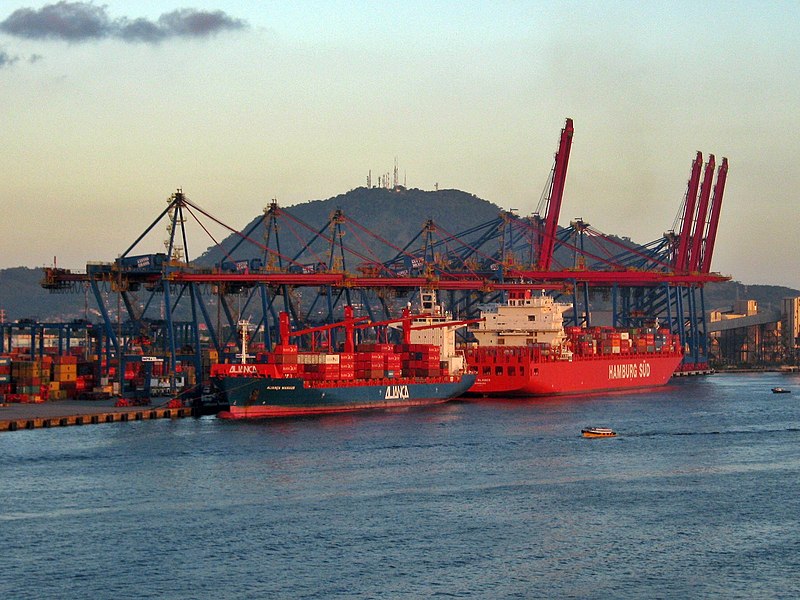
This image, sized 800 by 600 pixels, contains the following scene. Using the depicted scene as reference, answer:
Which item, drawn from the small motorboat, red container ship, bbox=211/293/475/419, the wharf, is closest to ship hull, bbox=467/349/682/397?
red container ship, bbox=211/293/475/419

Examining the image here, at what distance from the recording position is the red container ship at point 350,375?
259 ft

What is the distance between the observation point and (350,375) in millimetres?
85312

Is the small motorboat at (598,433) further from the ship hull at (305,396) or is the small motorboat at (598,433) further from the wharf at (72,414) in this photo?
the wharf at (72,414)

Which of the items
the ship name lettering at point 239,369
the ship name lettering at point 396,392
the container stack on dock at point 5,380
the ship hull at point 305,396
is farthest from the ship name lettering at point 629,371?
the container stack on dock at point 5,380

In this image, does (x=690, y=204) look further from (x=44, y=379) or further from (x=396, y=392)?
(x=44, y=379)

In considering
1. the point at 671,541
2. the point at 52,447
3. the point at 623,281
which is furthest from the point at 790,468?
the point at 623,281

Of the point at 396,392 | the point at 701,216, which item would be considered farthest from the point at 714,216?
the point at 396,392

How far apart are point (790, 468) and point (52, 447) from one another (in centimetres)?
3486

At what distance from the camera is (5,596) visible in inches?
1436

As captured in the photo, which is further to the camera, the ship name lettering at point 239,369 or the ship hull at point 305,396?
the ship hull at point 305,396

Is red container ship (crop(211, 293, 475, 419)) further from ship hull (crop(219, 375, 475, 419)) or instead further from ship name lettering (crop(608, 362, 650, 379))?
ship name lettering (crop(608, 362, 650, 379))

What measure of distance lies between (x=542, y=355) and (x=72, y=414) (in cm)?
4075

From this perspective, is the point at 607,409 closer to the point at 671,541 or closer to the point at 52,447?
the point at 52,447

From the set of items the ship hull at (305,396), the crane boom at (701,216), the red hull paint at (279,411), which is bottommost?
the red hull paint at (279,411)
